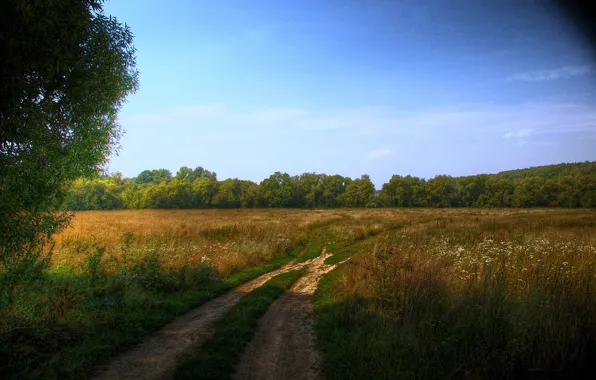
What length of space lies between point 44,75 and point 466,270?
1180cm

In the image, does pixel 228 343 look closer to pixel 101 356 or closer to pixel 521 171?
pixel 101 356

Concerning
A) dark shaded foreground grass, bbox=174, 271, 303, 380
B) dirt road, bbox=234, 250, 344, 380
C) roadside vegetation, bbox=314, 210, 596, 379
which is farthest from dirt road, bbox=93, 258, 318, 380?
roadside vegetation, bbox=314, 210, 596, 379

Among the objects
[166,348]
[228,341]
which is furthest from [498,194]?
[166,348]

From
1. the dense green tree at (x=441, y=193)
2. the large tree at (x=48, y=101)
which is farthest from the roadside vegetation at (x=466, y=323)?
the dense green tree at (x=441, y=193)

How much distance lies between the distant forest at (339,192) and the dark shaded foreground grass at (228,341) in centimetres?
8983

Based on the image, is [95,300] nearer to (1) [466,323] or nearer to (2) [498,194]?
(1) [466,323]

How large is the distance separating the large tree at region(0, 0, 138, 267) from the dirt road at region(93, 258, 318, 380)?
11.0 ft

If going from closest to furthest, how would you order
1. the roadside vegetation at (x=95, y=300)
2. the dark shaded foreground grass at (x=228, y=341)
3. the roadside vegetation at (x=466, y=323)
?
the roadside vegetation at (x=466, y=323) → the dark shaded foreground grass at (x=228, y=341) → the roadside vegetation at (x=95, y=300)

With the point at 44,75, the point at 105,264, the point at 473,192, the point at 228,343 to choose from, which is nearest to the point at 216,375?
the point at 228,343

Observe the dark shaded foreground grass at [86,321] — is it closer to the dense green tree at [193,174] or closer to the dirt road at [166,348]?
the dirt road at [166,348]

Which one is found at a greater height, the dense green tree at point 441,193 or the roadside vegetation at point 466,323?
the dense green tree at point 441,193

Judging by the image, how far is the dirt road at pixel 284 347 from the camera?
500cm

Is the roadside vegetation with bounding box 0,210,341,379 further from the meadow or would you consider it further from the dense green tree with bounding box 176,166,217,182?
the dense green tree with bounding box 176,166,217,182

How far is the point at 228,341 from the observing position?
6074 millimetres
